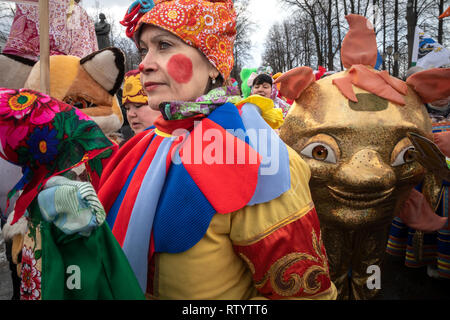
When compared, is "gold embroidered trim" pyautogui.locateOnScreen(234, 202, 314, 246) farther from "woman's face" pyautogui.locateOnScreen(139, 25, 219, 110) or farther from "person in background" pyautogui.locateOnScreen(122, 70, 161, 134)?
"person in background" pyautogui.locateOnScreen(122, 70, 161, 134)

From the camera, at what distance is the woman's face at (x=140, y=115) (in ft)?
9.79

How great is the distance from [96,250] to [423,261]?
400cm

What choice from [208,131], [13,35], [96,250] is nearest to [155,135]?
[208,131]

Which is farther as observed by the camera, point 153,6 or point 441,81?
point 441,81

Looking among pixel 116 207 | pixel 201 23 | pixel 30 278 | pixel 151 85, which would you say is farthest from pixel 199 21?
pixel 30 278

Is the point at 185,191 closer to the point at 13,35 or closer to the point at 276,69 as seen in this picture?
the point at 13,35

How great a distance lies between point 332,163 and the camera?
2.21 metres

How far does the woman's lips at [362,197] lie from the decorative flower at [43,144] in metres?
1.78

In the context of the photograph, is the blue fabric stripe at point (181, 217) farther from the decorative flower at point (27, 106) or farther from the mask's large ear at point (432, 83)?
the mask's large ear at point (432, 83)

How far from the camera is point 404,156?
2176 mm

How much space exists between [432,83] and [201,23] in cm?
175

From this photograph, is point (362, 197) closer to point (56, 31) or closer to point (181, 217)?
point (181, 217)

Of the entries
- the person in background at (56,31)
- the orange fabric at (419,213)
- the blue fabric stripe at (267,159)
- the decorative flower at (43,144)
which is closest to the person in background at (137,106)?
the person in background at (56,31)

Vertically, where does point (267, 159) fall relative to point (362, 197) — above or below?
above
